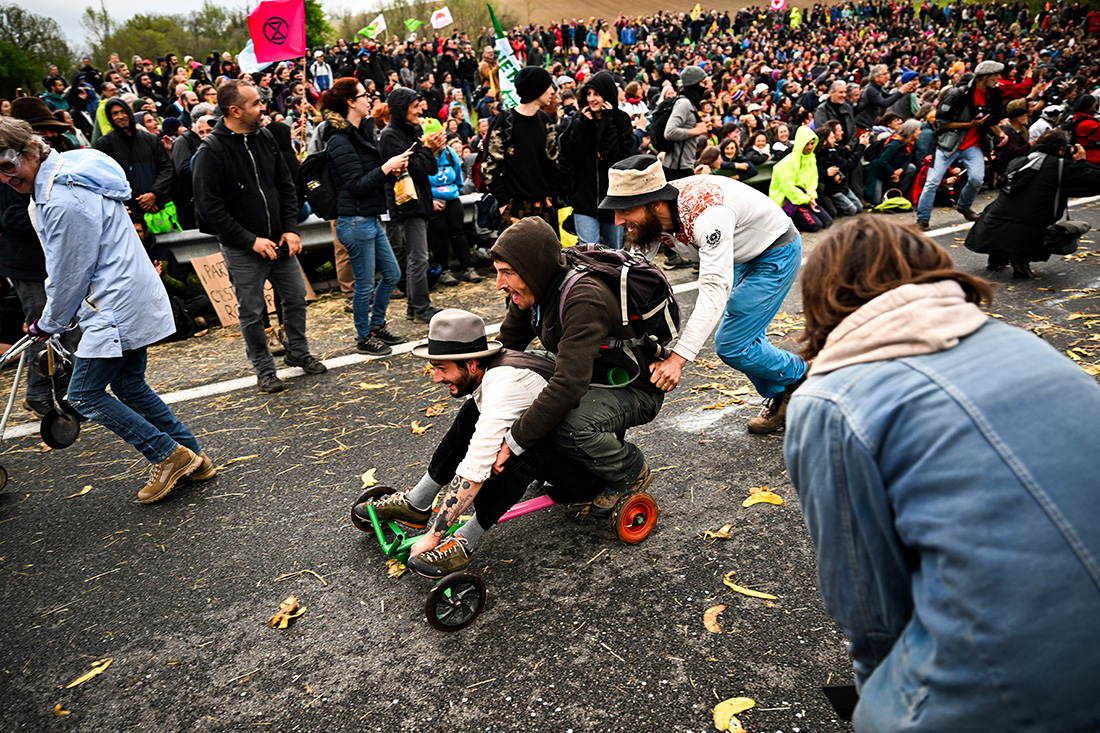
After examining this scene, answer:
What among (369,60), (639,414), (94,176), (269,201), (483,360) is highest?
(369,60)

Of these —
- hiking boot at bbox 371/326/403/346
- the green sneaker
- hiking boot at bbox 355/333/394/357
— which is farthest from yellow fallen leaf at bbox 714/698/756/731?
hiking boot at bbox 371/326/403/346

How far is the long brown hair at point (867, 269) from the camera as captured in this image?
1581 millimetres

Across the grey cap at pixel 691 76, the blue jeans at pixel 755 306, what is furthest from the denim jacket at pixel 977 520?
the grey cap at pixel 691 76

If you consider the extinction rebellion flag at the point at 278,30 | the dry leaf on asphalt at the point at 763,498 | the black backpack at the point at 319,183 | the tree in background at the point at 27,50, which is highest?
the tree in background at the point at 27,50

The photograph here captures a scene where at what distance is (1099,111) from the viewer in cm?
1220

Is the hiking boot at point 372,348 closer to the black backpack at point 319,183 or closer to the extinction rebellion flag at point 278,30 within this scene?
the black backpack at point 319,183

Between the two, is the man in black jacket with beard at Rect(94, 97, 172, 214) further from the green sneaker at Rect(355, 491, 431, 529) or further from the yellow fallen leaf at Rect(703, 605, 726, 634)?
the yellow fallen leaf at Rect(703, 605, 726, 634)

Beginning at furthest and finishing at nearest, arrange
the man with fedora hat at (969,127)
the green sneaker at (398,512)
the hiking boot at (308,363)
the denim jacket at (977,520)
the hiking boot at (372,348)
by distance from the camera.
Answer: the man with fedora hat at (969,127) → the hiking boot at (372,348) → the hiking boot at (308,363) → the green sneaker at (398,512) → the denim jacket at (977,520)

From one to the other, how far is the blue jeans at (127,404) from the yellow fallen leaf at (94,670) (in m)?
1.55

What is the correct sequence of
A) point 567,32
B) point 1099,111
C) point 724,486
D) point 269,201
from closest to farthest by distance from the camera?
1. point 724,486
2. point 269,201
3. point 1099,111
4. point 567,32

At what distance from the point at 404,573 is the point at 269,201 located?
3639 mm

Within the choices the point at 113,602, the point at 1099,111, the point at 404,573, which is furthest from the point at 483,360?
the point at 1099,111

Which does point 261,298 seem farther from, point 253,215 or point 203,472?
point 203,472

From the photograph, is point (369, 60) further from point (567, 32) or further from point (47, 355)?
point (47, 355)
